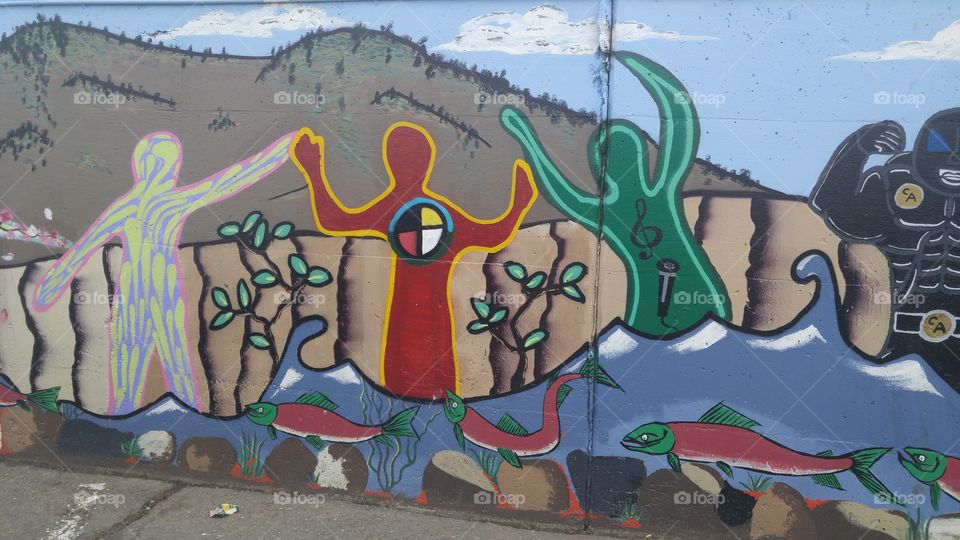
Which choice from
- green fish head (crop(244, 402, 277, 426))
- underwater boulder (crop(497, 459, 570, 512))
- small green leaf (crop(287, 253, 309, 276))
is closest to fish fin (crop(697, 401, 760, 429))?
underwater boulder (crop(497, 459, 570, 512))

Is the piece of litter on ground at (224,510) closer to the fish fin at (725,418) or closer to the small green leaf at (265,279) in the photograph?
the small green leaf at (265,279)

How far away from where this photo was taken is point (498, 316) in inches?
168

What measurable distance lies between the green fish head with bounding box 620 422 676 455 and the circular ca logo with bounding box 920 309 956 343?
140 cm

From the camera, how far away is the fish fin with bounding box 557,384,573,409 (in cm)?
420

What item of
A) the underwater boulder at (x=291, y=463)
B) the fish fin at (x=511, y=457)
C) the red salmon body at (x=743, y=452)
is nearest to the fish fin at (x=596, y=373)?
the red salmon body at (x=743, y=452)

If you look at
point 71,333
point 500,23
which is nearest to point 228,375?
point 71,333

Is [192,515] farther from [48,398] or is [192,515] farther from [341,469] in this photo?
[48,398]

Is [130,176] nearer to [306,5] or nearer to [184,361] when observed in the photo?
[184,361]

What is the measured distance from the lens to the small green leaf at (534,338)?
13.9ft

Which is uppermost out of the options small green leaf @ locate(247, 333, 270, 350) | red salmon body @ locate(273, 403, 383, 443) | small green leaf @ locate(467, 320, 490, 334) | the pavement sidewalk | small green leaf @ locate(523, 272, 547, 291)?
small green leaf @ locate(523, 272, 547, 291)

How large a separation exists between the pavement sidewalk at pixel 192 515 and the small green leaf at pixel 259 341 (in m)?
0.93

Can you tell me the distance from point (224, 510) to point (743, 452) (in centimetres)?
304

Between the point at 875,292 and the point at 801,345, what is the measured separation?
18.0 inches

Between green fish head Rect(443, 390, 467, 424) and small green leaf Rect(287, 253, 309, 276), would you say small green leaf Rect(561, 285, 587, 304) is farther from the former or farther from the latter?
small green leaf Rect(287, 253, 309, 276)
